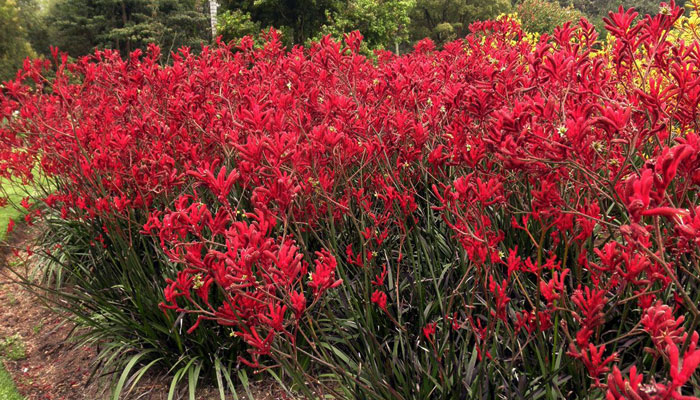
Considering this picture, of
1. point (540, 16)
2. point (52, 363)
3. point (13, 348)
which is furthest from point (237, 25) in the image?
point (540, 16)

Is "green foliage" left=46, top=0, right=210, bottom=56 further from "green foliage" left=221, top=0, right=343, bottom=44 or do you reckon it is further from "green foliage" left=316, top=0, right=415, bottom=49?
"green foliage" left=316, top=0, right=415, bottom=49

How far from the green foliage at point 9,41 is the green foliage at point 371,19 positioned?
1292 cm

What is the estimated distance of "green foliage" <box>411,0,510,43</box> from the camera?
24016mm

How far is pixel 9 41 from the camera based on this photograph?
20109 millimetres

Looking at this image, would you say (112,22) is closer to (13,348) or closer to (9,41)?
(9,41)

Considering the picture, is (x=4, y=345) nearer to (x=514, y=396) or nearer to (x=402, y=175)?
(x=402, y=175)

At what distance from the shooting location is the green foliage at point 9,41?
64.0 feet

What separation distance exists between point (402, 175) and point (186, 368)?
184cm

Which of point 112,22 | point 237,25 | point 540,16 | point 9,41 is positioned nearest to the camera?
point 237,25

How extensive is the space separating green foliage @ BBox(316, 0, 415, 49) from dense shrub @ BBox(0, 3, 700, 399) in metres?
11.6

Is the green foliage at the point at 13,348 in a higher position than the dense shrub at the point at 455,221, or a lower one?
lower

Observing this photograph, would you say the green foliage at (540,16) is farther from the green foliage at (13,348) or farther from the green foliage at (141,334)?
the green foliage at (13,348)

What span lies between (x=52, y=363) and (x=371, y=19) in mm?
13945

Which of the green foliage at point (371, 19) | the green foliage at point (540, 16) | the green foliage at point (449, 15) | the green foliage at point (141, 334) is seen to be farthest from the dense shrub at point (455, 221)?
the green foliage at point (449, 15)
